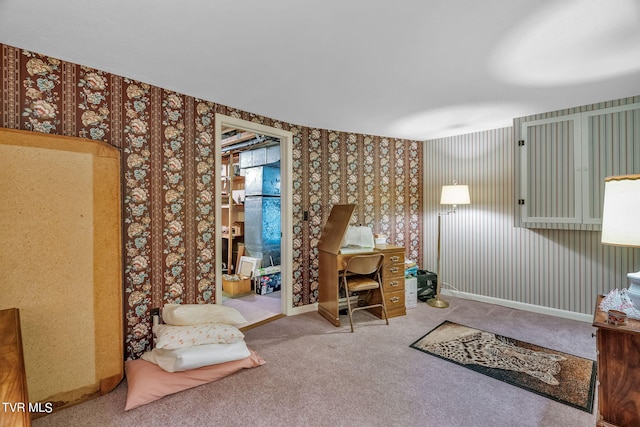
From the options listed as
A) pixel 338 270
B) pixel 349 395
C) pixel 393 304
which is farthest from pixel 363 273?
pixel 349 395

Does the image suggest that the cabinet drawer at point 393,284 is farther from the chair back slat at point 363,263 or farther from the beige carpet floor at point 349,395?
the beige carpet floor at point 349,395

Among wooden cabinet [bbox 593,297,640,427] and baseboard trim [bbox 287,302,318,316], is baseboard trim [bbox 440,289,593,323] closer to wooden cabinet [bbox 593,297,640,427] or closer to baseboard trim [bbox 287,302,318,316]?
baseboard trim [bbox 287,302,318,316]

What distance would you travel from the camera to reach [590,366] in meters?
2.34

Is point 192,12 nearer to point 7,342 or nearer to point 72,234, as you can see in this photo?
point 72,234

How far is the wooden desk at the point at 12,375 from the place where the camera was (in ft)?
3.07

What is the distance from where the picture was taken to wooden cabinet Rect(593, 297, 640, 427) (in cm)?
135

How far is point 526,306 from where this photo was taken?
3.60 meters

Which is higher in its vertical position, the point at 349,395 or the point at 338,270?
the point at 338,270

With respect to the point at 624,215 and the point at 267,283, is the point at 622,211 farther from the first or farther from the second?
the point at 267,283

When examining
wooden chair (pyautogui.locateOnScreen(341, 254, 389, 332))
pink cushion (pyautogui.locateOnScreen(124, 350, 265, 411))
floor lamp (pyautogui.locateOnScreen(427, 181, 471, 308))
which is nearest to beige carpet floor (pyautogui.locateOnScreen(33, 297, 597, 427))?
pink cushion (pyautogui.locateOnScreen(124, 350, 265, 411))

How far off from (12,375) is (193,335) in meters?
1.17

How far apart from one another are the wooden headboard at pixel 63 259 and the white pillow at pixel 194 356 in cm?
27

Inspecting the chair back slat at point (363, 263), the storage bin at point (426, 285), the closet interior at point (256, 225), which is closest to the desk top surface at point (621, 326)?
the chair back slat at point (363, 263)

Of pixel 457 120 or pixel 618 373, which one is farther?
pixel 457 120
